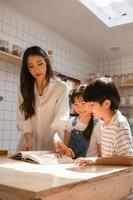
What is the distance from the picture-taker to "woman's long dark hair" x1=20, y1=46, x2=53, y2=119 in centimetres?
128

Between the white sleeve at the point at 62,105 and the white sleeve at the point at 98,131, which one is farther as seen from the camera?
the white sleeve at the point at 98,131

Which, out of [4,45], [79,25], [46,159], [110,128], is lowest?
[46,159]

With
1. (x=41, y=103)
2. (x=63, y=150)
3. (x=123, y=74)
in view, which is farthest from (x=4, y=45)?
(x=123, y=74)

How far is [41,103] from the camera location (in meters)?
1.29

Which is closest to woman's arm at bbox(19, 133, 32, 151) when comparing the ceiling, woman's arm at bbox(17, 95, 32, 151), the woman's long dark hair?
woman's arm at bbox(17, 95, 32, 151)

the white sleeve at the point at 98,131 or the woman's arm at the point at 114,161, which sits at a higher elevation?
the white sleeve at the point at 98,131

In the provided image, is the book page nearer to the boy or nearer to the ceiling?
the boy

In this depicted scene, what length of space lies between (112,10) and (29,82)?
157 cm

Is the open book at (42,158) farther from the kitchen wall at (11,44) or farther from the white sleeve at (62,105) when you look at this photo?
the kitchen wall at (11,44)

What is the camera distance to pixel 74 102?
5.12 feet

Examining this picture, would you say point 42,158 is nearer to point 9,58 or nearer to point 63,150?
point 63,150

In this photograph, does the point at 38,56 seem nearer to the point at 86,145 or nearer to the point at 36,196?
the point at 86,145

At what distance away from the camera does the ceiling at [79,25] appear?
2.25 meters

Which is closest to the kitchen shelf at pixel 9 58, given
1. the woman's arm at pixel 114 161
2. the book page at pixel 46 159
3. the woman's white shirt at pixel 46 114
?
the woman's white shirt at pixel 46 114
